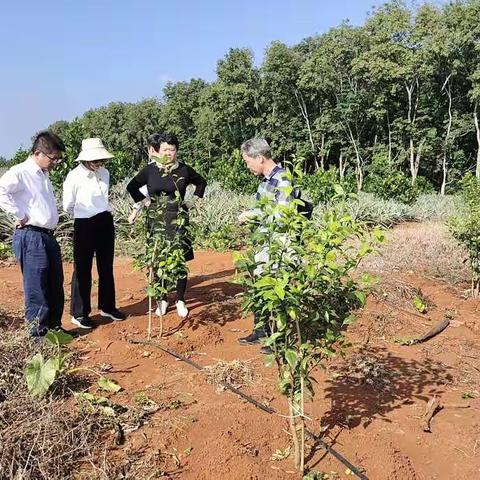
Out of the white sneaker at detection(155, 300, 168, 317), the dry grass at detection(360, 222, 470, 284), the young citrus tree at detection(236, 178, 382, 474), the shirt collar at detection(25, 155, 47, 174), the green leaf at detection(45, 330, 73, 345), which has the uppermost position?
the shirt collar at detection(25, 155, 47, 174)

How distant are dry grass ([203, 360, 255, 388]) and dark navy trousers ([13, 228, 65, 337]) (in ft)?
4.36

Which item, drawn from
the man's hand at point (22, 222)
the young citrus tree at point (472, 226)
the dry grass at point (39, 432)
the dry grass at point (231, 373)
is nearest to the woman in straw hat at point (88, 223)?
the man's hand at point (22, 222)

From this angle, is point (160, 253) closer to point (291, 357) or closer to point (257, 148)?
point (257, 148)

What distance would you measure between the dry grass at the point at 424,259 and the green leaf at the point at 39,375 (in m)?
3.80

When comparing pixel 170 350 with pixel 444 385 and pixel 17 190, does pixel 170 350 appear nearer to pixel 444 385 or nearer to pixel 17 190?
pixel 17 190

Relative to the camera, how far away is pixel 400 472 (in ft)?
8.64

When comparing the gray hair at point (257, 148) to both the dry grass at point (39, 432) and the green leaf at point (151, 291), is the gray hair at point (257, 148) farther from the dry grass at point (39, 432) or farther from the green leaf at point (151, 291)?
the dry grass at point (39, 432)

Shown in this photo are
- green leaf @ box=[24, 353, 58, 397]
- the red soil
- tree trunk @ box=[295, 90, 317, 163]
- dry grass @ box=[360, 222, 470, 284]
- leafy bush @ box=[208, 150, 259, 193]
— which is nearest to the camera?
the red soil

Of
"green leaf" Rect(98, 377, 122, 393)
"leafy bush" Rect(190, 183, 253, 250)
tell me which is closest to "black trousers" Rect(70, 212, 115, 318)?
"green leaf" Rect(98, 377, 122, 393)

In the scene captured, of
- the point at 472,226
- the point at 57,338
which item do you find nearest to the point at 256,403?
the point at 57,338

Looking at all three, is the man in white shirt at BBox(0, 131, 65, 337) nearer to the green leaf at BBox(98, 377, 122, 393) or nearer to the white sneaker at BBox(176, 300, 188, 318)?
the green leaf at BBox(98, 377, 122, 393)

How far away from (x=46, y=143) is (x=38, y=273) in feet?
3.09

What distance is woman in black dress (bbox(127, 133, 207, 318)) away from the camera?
4.43m

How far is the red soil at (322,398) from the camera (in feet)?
8.91
